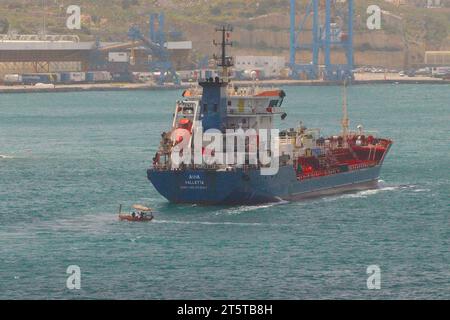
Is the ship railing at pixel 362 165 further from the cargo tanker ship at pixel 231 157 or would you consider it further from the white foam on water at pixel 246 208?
the white foam on water at pixel 246 208

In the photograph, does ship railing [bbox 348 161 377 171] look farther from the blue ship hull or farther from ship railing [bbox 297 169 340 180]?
the blue ship hull

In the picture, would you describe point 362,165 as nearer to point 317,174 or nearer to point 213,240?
point 317,174

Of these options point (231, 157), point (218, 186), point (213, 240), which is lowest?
point (213, 240)

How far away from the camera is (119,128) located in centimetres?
16462

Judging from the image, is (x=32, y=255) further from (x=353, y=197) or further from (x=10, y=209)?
(x=353, y=197)

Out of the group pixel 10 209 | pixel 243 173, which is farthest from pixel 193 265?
pixel 10 209

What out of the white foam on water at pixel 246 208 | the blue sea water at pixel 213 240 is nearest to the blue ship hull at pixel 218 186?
the white foam on water at pixel 246 208

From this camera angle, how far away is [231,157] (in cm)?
8875

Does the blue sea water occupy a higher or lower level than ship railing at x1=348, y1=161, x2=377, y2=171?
lower

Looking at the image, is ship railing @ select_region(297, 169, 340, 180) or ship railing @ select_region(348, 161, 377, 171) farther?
ship railing @ select_region(348, 161, 377, 171)

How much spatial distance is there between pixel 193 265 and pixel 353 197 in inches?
1068

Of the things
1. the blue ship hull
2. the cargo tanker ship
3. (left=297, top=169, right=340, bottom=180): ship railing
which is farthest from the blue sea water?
(left=297, top=169, right=340, bottom=180): ship railing

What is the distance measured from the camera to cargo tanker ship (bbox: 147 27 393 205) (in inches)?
3462

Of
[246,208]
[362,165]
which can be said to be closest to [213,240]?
[246,208]
